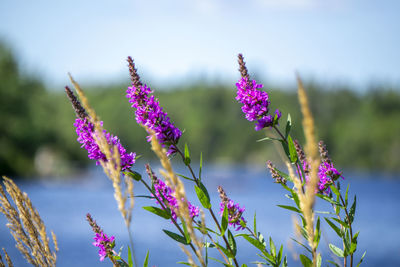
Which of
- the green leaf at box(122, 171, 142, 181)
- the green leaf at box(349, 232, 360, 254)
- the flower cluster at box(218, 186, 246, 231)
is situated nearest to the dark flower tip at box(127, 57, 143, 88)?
the green leaf at box(122, 171, 142, 181)

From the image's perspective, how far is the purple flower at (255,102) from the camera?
3.26 meters

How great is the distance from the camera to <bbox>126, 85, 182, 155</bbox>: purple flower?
10.4ft

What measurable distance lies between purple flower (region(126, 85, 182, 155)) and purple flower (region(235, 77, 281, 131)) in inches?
23.0

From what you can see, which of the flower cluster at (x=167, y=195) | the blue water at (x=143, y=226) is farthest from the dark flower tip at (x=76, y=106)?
the blue water at (x=143, y=226)

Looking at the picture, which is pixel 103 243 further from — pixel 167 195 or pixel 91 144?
pixel 91 144

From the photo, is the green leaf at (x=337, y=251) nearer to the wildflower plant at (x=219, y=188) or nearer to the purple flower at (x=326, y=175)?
the wildflower plant at (x=219, y=188)

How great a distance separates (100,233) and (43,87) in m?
60.9

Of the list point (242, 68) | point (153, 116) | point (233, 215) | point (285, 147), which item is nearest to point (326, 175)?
point (285, 147)

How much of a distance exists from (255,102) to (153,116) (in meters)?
0.82

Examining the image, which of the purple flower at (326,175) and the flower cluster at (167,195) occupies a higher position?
the purple flower at (326,175)

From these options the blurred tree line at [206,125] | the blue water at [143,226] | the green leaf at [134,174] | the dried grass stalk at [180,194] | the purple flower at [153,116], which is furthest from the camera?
the blurred tree line at [206,125]

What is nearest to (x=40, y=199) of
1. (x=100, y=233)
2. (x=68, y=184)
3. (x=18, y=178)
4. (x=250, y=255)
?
(x=18, y=178)

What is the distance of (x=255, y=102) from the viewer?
329 cm

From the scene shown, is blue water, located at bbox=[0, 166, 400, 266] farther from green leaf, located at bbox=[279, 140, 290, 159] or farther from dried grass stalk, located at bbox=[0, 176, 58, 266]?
green leaf, located at bbox=[279, 140, 290, 159]
